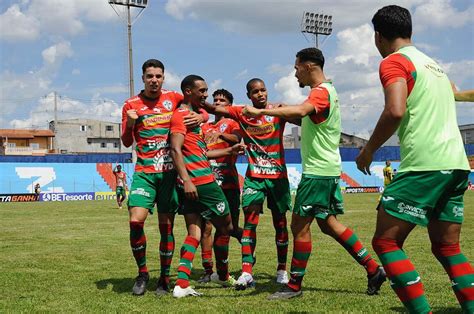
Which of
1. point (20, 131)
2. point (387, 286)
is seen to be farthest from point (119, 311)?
point (20, 131)

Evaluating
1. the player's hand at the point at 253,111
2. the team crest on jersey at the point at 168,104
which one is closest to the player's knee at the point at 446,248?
the player's hand at the point at 253,111

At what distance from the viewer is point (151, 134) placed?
21.0 feet

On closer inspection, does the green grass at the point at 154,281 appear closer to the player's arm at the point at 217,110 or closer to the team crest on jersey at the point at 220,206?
the team crest on jersey at the point at 220,206

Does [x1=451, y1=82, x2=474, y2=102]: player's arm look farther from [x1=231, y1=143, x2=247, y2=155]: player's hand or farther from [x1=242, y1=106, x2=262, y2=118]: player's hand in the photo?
[x1=231, y1=143, x2=247, y2=155]: player's hand

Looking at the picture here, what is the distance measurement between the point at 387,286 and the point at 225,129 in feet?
10.0

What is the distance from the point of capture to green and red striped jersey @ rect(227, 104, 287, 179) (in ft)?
22.3

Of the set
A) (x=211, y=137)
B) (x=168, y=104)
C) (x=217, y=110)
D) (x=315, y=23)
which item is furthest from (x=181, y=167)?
(x=315, y=23)

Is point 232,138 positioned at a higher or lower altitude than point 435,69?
lower

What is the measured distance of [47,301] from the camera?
228 inches

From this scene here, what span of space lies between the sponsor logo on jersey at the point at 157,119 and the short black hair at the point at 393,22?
120 inches

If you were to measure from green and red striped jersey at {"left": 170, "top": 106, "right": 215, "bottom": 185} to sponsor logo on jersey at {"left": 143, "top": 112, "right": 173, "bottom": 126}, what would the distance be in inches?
7.5

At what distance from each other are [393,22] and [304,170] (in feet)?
7.13

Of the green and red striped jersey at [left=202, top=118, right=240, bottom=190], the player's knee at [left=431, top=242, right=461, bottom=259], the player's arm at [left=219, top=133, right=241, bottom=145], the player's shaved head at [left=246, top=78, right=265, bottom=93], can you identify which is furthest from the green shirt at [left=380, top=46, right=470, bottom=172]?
the green and red striped jersey at [left=202, top=118, right=240, bottom=190]

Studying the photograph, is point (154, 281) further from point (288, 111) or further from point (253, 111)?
point (288, 111)
